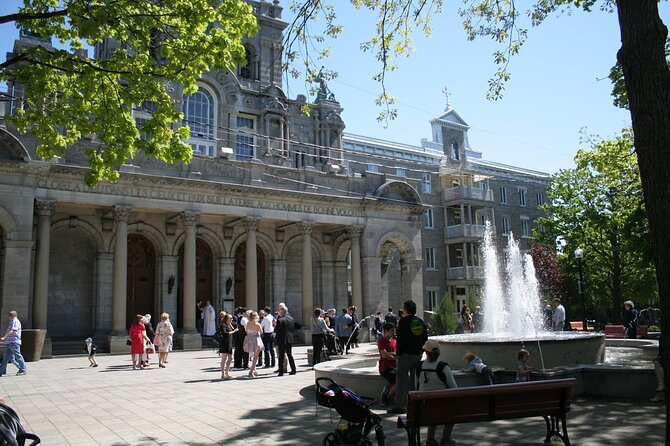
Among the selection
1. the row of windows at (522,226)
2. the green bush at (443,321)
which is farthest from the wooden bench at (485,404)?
the row of windows at (522,226)

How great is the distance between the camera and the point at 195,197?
26328 mm

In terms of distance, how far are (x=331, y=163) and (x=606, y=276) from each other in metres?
23.7

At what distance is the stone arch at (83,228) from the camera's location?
25.8m

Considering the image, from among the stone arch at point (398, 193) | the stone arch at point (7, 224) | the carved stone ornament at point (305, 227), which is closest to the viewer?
the stone arch at point (7, 224)

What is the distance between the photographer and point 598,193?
40500 millimetres

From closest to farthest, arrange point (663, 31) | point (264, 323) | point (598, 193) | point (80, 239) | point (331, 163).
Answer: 1. point (663, 31)
2. point (264, 323)
3. point (80, 239)
4. point (331, 163)
5. point (598, 193)

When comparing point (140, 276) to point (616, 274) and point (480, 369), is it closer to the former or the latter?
point (480, 369)

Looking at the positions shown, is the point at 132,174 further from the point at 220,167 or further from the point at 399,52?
the point at 399,52

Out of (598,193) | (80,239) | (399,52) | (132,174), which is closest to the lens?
(399,52)

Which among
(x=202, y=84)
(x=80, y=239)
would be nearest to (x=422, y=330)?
(x=80, y=239)

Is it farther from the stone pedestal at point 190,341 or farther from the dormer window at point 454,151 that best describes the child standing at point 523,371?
the dormer window at point 454,151

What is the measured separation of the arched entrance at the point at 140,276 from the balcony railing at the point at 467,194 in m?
27.5

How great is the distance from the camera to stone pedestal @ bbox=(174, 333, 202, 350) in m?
25.1

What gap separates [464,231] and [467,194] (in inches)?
136
